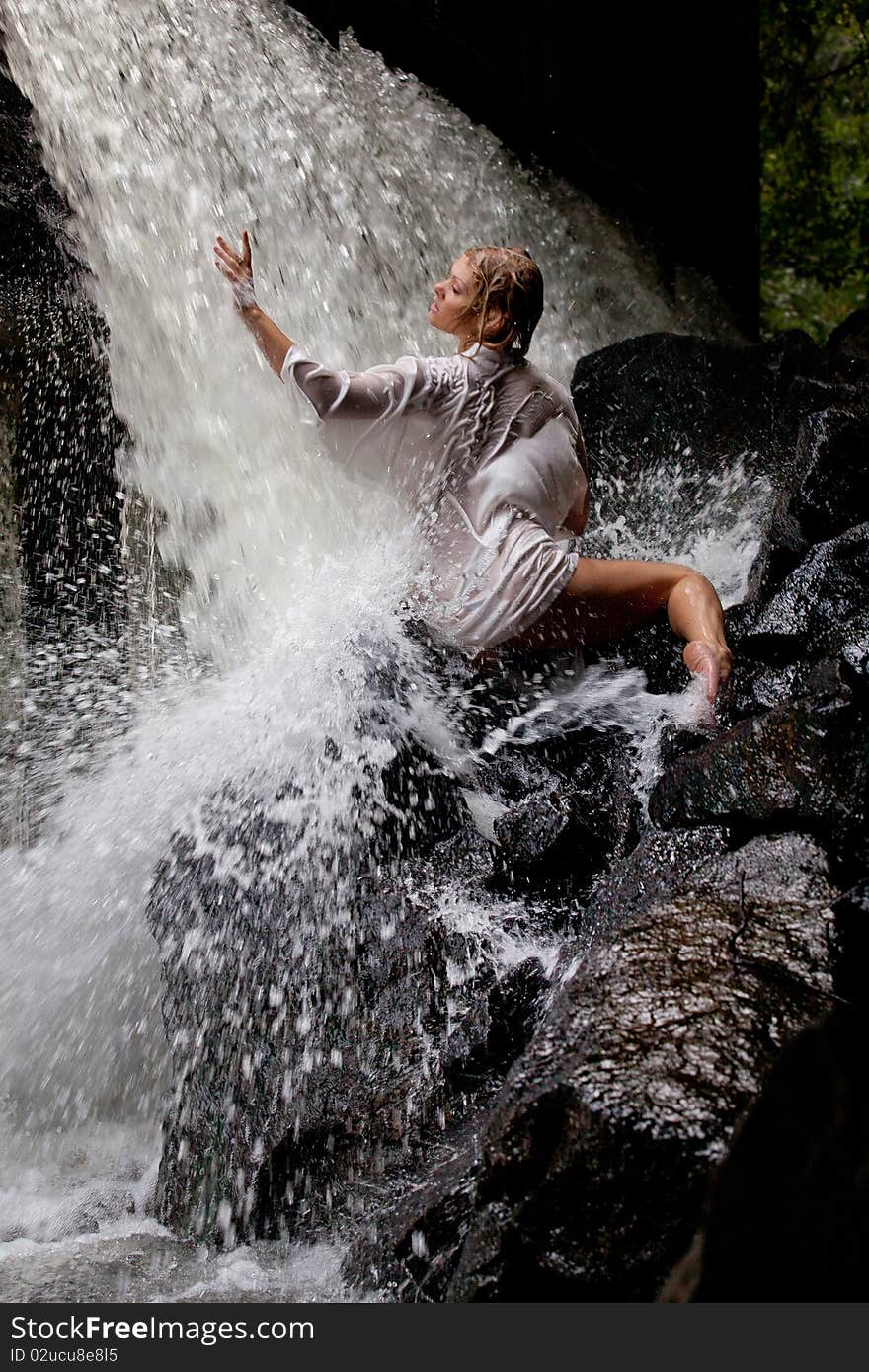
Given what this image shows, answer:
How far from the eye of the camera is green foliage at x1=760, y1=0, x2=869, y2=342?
457 inches

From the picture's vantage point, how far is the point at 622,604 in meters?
3.93

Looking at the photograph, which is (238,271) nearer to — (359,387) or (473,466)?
(359,387)

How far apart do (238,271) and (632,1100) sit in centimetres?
304

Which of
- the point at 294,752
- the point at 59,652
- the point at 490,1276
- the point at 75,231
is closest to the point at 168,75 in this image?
the point at 75,231

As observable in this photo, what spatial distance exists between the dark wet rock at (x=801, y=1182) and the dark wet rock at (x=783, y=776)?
129 centimetres

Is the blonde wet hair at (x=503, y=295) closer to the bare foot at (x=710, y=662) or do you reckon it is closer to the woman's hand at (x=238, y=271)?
the woman's hand at (x=238, y=271)

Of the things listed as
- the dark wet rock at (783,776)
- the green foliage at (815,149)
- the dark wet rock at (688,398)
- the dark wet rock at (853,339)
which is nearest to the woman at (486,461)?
the dark wet rock at (783,776)

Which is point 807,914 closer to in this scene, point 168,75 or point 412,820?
point 412,820

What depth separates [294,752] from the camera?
3896 mm

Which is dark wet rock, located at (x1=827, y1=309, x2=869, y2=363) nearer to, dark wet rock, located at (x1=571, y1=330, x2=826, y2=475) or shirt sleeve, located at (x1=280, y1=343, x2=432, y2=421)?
dark wet rock, located at (x1=571, y1=330, x2=826, y2=475)

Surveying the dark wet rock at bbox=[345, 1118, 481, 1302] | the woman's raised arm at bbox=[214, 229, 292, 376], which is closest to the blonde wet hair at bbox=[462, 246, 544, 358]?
the woman's raised arm at bbox=[214, 229, 292, 376]

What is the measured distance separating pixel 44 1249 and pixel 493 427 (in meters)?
2.89

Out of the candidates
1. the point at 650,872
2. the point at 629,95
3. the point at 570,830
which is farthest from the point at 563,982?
the point at 629,95

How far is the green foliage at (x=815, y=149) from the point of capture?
11.6 metres
